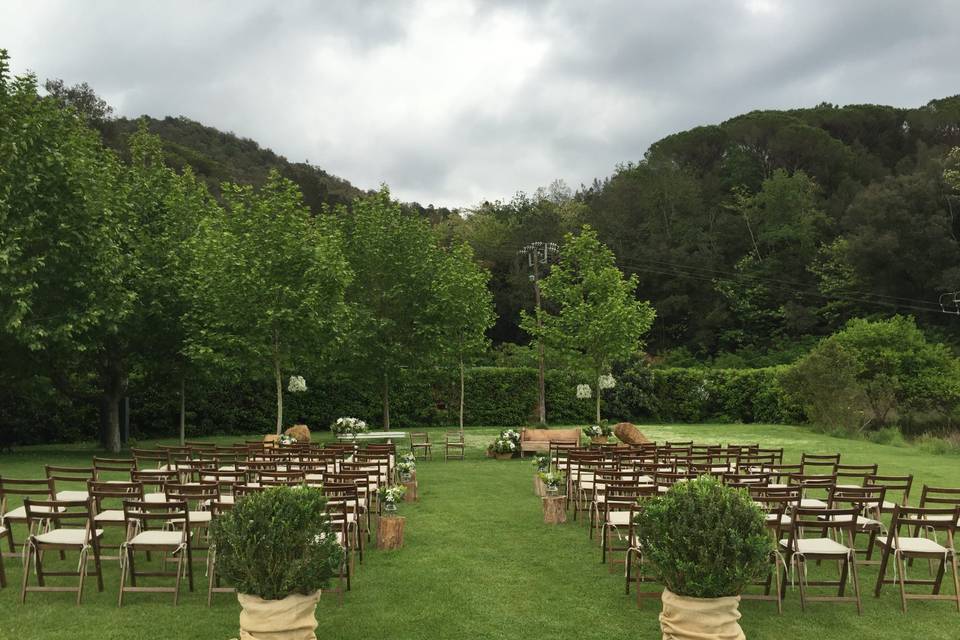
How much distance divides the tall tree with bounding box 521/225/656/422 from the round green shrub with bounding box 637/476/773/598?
1835cm

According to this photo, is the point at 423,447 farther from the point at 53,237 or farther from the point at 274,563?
the point at 274,563

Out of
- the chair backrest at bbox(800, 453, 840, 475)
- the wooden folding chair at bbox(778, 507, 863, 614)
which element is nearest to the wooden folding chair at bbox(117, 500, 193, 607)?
the wooden folding chair at bbox(778, 507, 863, 614)

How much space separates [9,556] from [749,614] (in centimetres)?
792

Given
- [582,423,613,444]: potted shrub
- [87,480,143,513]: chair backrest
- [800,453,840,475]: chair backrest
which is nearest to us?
[87,480,143,513]: chair backrest

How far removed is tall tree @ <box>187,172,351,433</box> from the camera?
20.4m

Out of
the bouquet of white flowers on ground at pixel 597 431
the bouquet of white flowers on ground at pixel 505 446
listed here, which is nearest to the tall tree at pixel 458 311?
the bouquet of white flowers on ground at pixel 505 446

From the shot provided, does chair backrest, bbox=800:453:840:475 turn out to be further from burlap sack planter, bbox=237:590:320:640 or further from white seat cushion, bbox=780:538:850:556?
burlap sack planter, bbox=237:590:320:640

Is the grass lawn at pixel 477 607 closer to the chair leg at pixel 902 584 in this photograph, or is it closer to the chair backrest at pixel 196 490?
the chair leg at pixel 902 584

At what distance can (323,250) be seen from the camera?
72.0 feet

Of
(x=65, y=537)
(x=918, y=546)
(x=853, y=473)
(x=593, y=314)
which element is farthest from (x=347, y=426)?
(x=918, y=546)

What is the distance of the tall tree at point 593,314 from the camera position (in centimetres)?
2466

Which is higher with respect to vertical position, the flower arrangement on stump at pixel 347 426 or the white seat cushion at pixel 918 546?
the flower arrangement on stump at pixel 347 426

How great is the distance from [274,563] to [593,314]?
20.1m

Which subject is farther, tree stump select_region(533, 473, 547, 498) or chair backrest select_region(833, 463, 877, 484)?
tree stump select_region(533, 473, 547, 498)
